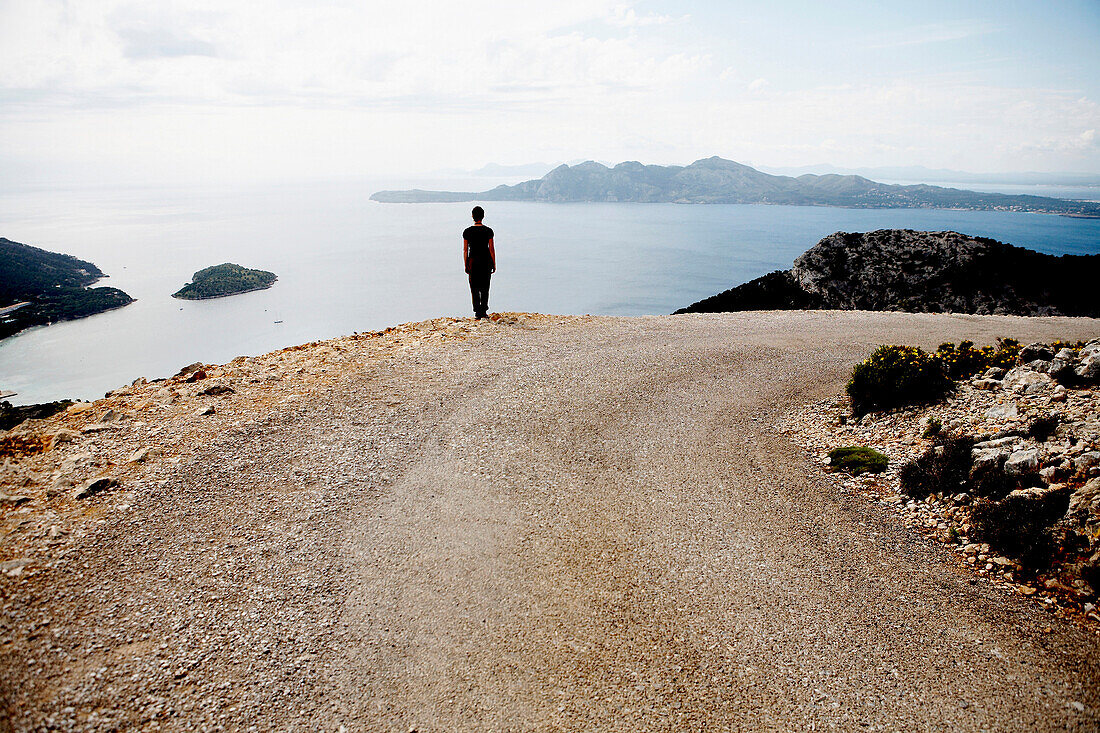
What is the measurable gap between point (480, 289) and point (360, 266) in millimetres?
101074

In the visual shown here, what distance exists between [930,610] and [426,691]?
4.48 metres

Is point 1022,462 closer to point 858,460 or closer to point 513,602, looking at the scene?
point 858,460

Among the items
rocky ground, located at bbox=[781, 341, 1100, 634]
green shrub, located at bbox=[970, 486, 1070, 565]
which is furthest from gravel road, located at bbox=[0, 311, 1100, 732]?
green shrub, located at bbox=[970, 486, 1070, 565]

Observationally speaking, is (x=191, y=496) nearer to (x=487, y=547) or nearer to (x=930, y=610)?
(x=487, y=547)

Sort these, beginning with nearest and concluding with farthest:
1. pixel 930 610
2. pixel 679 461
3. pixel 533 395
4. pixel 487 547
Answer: pixel 930 610, pixel 487 547, pixel 679 461, pixel 533 395

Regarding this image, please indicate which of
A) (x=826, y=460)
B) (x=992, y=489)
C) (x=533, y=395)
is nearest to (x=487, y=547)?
(x=533, y=395)

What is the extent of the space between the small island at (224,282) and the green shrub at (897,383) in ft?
327

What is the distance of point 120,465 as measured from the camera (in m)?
6.30

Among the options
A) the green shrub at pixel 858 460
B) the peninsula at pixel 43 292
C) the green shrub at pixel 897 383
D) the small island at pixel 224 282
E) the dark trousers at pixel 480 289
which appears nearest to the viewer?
the green shrub at pixel 858 460

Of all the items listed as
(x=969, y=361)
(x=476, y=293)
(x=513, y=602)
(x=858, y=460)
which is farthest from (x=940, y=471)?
(x=476, y=293)

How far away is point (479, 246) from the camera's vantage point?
41.1ft

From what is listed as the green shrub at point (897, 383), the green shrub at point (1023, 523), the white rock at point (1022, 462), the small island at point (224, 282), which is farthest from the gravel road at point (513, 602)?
the small island at point (224, 282)

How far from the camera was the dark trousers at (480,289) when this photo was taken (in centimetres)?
1282

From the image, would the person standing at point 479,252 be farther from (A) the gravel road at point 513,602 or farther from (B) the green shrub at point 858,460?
(B) the green shrub at point 858,460
